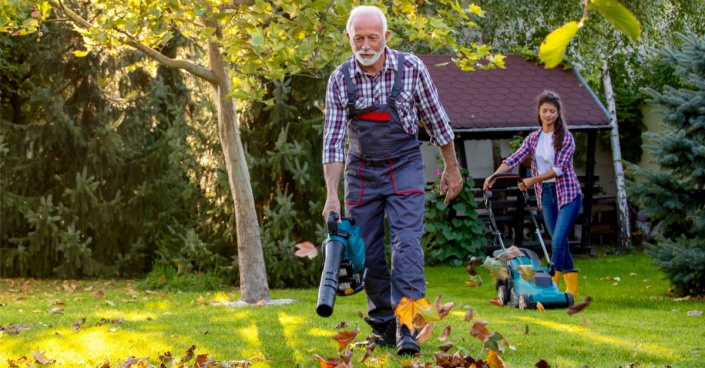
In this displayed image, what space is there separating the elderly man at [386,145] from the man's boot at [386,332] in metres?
0.16

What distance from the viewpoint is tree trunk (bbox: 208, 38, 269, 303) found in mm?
8719

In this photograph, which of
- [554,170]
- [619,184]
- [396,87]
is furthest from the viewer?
[619,184]

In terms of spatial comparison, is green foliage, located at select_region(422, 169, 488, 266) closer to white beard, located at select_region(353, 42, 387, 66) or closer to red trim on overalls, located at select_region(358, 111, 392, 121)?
red trim on overalls, located at select_region(358, 111, 392, 121)

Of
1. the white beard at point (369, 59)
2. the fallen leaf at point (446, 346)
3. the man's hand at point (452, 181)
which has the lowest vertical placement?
the fallen leaf at point (446, 346)

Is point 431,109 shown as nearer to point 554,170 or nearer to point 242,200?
point 554,170

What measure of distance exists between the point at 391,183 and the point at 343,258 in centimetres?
55

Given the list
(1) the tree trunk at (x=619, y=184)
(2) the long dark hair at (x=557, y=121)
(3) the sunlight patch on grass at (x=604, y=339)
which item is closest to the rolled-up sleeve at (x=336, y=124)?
(3) the sunlight patch on grass at (x=604, y=339)

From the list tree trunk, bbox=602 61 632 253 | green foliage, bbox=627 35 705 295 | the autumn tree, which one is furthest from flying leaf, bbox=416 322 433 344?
tree trunk, bbox=602 61 632 253

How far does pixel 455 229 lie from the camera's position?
1362 centimetres

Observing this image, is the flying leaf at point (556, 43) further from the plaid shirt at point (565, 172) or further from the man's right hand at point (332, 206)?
the plaid shirt at point (565, 172)

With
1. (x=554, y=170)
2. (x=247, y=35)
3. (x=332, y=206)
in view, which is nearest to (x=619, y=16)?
(x=332, y=206)

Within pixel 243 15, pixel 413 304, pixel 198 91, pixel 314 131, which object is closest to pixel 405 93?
pixel 413 304

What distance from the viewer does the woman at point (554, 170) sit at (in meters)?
7.55

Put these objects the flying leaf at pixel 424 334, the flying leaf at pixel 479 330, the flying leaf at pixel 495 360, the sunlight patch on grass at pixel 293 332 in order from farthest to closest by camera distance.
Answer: the sunlight patch on grass at pixel 293 332
the flying leaf at pixel 479 330
the flying leaf at pixel 495 360
the flying leaf at pixel 424 334
